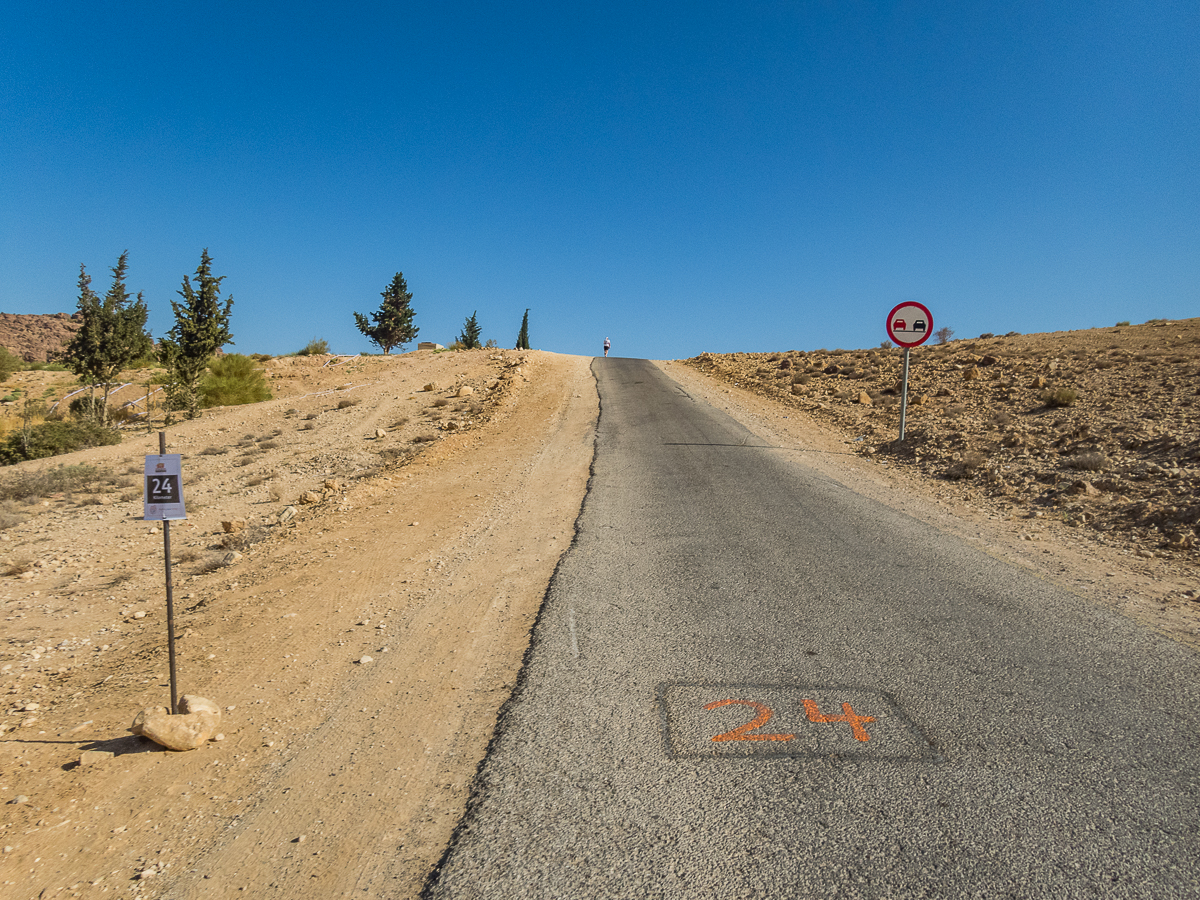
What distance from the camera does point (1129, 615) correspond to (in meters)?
5.15

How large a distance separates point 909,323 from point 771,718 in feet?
34.6

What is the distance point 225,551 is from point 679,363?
24558 mm

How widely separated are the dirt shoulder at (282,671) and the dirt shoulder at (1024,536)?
4640 mm

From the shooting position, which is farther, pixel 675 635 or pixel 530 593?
pixel 530 593

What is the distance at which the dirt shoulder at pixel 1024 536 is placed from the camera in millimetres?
5461

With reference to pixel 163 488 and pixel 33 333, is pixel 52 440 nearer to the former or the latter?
pixel 163 488

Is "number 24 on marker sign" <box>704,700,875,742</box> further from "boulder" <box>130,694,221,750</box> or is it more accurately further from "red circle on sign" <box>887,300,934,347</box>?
"red circle on sign" <box>887,300,934,347</box>

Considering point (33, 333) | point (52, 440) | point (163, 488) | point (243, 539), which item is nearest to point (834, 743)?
point (163, 488)

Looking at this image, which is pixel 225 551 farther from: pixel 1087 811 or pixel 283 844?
pixel 1087 811

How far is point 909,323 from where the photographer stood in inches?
480

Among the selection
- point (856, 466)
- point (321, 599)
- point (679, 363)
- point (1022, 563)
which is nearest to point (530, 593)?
point (321, 599)

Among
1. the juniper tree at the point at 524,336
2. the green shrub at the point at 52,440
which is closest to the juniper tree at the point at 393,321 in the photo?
the juniper tree at the point at 524,336

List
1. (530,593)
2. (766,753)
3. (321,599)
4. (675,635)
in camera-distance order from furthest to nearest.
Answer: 1. (321,599)
2. (530,593)
3. (675,635)
4. (766,753)

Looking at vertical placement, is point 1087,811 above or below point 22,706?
above
